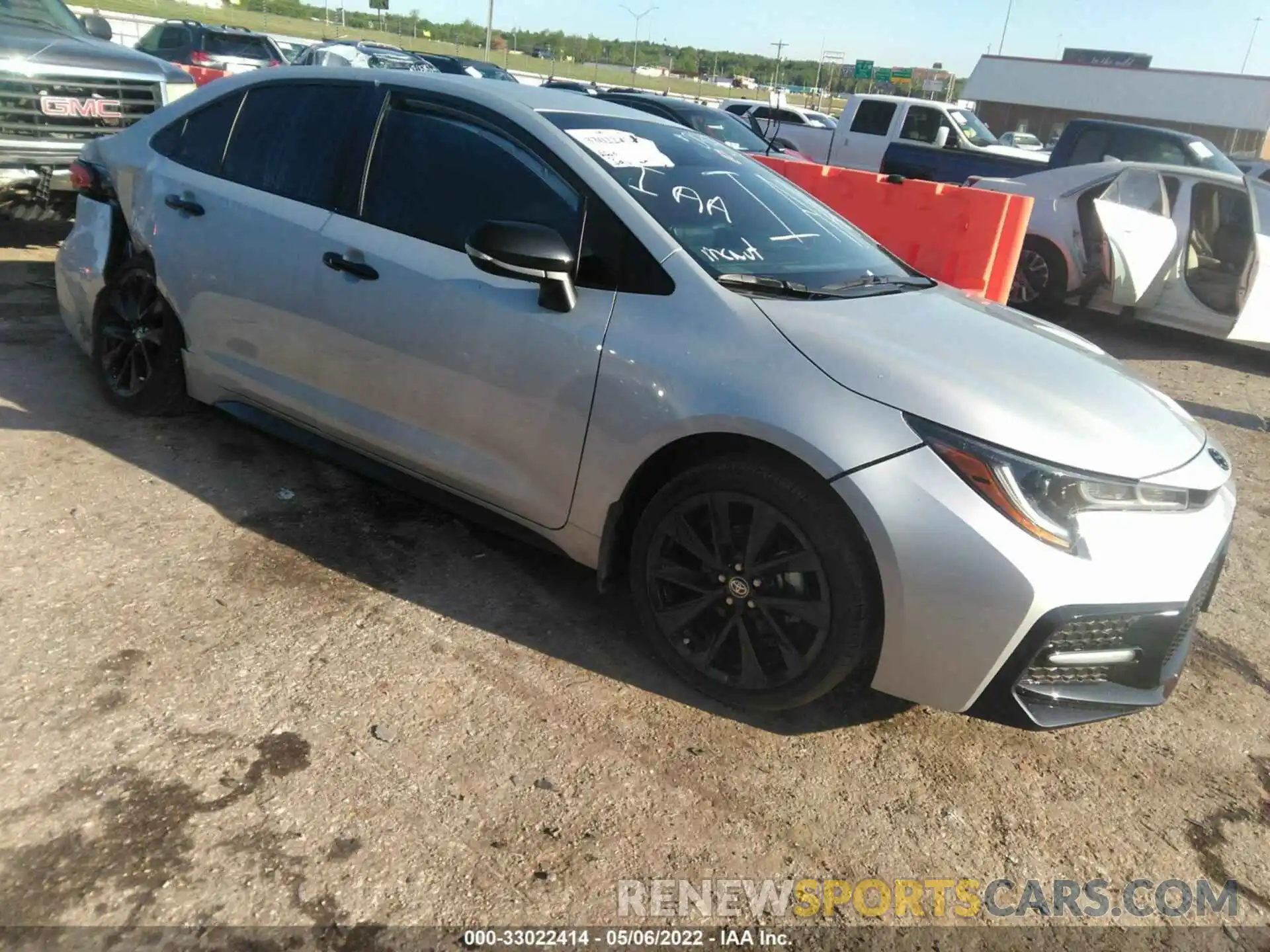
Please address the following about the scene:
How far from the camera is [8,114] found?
21.9 feet

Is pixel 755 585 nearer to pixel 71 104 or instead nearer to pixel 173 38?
pixel 71 104

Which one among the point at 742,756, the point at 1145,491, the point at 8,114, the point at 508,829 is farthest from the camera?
the point at 8,114

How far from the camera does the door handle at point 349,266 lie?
335 cm

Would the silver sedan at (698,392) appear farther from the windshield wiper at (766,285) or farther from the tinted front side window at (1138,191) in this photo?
the tinted front side window at (1138,191)

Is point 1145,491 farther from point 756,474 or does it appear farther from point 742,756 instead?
point 742,756

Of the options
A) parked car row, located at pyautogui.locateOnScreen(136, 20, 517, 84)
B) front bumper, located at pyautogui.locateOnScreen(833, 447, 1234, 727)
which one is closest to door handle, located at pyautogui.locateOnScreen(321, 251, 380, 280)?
front bumper, located at pyautogui.locateOnScreen(833, 447, 1234, 727)

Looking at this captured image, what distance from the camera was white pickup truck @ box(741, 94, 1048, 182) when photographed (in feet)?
44.0

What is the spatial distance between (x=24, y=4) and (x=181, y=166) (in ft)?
17.1

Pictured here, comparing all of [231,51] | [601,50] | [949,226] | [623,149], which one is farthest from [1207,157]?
[601,50]

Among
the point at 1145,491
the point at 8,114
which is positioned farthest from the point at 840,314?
the point at 8,114

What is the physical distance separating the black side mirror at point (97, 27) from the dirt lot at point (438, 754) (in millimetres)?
6104

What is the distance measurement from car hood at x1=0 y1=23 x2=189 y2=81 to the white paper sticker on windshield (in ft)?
18.7

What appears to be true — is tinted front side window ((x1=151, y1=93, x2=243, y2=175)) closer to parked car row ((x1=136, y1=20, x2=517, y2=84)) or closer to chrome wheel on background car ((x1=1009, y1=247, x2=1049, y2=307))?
chrome wheel on background car ((x1=1009, y1=247, x2=1049, y2=307))

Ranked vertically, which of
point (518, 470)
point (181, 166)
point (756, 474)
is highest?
point (181, 166)
